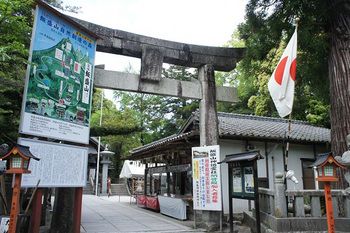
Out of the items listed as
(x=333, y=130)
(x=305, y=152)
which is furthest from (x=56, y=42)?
(x=305, y=152)

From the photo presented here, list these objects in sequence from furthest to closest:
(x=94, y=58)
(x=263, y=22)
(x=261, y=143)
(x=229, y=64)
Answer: (x=261, y=143) < (x=229, y=64) < (x=263, y=22) < (x=94, y=58)

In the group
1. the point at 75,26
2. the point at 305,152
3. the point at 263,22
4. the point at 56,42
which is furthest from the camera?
the point at 305,152

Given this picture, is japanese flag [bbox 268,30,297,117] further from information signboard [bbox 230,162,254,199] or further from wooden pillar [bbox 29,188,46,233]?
wooden pillar [bbox 29,188,46,233]

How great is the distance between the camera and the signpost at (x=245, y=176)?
7664 mm

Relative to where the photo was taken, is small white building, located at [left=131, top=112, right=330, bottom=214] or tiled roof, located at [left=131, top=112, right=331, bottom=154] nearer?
tiled roof, located at [left=131, top=112, right=331, bottom=154]

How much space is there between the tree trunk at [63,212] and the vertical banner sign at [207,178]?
399 cm

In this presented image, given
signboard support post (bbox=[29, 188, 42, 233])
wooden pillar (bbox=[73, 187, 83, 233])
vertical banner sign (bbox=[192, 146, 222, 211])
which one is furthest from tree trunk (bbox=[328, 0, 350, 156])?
signboard support post (bbox=[29, 188, 42, 233])

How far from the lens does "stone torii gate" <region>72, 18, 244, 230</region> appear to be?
9.61 metres

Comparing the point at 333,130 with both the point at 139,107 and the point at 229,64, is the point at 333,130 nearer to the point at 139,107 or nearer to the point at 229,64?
the point at 229,64

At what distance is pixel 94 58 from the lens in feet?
28.3

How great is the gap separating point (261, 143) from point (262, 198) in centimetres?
530

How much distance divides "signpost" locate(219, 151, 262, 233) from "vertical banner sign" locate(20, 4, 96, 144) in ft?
13.9

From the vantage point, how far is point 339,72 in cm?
895

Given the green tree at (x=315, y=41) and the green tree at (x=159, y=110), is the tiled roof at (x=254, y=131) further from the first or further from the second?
the green tree at (x=159, y=110)
